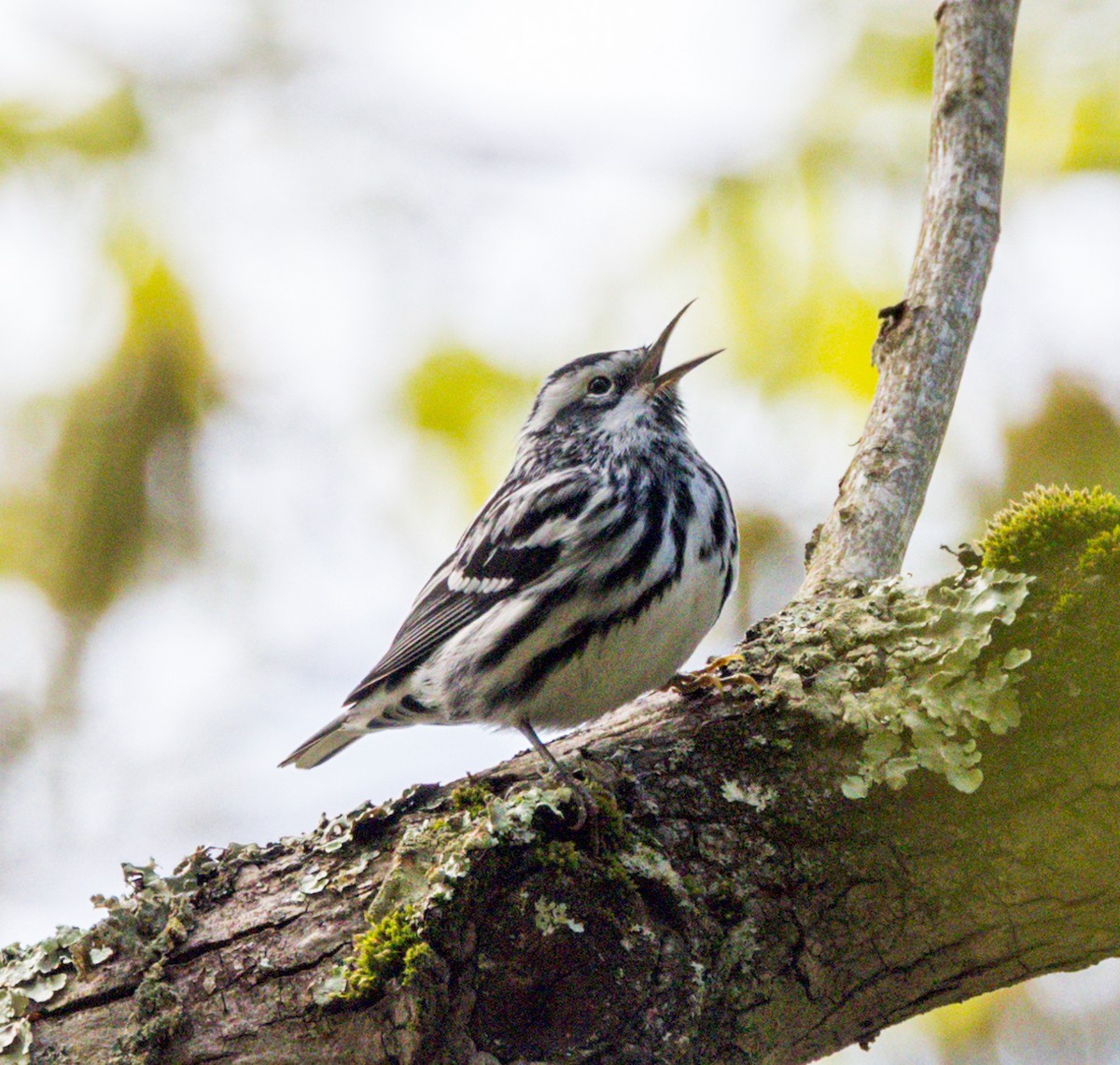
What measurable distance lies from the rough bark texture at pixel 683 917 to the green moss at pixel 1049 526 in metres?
0.02

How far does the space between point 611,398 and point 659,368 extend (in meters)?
0.26

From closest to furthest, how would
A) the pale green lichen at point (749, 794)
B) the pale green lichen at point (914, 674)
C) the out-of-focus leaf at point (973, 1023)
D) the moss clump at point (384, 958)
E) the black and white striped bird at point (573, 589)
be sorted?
the moss clump at point (384, 958)
the pale green lichen at point (914, 674)
the pale green lichen at point (749, 794)
the black and white striped bird at point (573, 589)
the out-of-focus leaf at point (973, 1023)

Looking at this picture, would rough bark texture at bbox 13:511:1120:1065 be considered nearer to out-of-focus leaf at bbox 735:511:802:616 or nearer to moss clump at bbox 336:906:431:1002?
moss clump at bbox 336:906:431:1002

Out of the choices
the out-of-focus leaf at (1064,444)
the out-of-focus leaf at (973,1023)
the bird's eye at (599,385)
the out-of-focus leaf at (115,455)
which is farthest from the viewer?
the bird's eye at (599,385)

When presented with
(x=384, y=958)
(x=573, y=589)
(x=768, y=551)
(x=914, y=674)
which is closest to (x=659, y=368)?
(x=768, y=551)

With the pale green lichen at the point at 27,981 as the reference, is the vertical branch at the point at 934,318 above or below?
above

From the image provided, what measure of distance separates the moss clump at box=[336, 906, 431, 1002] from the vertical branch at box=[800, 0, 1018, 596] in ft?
5.74

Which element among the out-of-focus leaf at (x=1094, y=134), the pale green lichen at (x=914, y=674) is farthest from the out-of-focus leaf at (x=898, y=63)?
the pale green lichen at (x=914, y=674)

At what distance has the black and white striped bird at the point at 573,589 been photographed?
3.72 metres

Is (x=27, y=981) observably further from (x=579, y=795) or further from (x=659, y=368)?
(x=659, y=368)

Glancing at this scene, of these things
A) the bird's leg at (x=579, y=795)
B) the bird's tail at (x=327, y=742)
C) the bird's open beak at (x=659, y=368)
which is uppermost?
the bird's open beak at (x=659, y=368)

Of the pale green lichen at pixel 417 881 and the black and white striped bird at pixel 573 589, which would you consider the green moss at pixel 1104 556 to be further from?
the black and white striped bird at pixel 573 589

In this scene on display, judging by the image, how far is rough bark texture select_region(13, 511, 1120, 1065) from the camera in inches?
95.0

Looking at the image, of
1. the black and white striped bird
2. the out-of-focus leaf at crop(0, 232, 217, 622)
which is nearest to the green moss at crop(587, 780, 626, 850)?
the black and white striped bird
